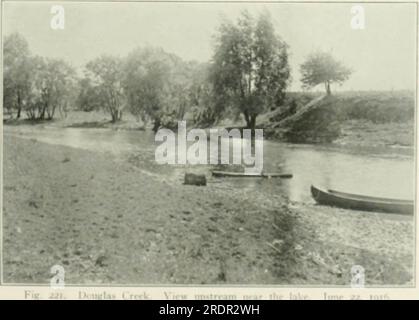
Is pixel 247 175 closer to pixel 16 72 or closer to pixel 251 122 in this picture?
pixel 251 122

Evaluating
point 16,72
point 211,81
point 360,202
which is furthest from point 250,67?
point 16,72

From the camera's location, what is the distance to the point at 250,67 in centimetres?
1025

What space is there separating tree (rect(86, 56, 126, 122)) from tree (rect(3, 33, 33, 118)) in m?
1.33

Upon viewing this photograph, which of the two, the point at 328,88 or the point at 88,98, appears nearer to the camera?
the point at 328,88

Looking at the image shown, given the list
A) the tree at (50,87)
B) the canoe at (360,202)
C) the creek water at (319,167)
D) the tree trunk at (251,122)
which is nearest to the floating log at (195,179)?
the creek water at (319,167)

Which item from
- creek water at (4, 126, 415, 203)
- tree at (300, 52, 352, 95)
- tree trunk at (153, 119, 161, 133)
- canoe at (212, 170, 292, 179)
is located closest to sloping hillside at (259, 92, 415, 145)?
creek water at (4, 126, 415, 203)

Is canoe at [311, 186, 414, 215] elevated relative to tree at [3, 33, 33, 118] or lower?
lower

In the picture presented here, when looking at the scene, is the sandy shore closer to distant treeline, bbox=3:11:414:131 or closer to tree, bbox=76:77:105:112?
distant treeline, bbox=3:11:414:131

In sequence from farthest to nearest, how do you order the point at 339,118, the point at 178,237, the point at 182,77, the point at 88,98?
the point at 88,98
the point at 339,118
the point at 182,77
the point at 178,237

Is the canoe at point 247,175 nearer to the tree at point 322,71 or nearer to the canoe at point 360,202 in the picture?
the canoe at point 360,202

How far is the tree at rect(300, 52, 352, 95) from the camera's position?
29.4 feet

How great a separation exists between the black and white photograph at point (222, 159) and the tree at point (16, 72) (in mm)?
48

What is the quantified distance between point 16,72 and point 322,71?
6.79 metres
